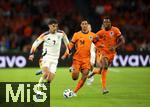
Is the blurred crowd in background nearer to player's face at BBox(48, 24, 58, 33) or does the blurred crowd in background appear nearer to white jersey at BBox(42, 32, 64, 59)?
white jersey at BBox(42, 32, 64, 59)

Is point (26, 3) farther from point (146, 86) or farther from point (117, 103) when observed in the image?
point (117, 103)

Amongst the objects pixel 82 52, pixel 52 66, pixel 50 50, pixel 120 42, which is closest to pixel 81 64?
pixel 82 52

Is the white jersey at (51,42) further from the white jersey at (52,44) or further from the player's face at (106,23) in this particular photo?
the player's face at (106,23)

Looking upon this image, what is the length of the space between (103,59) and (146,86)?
291cm

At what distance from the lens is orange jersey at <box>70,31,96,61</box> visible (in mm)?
15062

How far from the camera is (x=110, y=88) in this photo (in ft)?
57.5

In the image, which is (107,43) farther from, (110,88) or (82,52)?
(110,88)

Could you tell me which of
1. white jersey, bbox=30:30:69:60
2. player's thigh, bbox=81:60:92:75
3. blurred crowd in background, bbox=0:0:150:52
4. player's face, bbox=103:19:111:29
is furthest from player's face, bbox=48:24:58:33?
blurred crowd in background, bbox=0:0:150:52

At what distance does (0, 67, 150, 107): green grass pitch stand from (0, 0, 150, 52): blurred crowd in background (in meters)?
2.10

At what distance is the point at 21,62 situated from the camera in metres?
26.5

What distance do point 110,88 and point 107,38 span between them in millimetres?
2279

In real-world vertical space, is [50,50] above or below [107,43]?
below

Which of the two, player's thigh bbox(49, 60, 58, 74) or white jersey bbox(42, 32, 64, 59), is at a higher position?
white jersey bbox(42, 32, 64, 59)

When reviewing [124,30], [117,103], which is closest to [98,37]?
[117,103]
